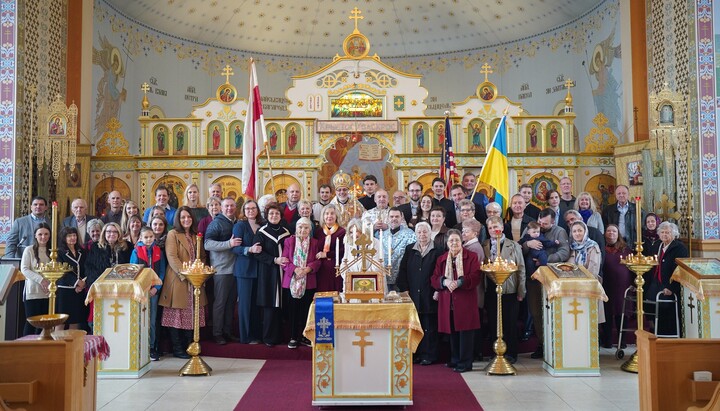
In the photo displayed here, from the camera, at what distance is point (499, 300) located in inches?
281

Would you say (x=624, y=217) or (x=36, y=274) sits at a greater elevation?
(x=624, y=217)

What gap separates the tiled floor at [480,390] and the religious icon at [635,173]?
578cm

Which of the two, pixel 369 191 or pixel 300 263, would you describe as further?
pixel 369 191

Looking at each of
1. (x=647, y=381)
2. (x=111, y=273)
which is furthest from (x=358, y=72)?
(x=647, y=381)

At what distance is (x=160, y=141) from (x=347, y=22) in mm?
8172

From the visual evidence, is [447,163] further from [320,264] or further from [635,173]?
[320,264]

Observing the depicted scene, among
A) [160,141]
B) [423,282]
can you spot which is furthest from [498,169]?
[160,141]

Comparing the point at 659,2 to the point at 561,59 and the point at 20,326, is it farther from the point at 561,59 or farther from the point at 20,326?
the point at 20,326

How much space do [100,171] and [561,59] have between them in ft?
40.2

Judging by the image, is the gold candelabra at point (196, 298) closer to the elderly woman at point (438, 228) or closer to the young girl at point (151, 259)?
the young girl at point (151, 259)

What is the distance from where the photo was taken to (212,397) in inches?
243

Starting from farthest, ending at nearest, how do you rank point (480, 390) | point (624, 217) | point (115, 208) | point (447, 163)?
point (447, 163) → point (624, 217) → point (115, 208) → point (480, 390)

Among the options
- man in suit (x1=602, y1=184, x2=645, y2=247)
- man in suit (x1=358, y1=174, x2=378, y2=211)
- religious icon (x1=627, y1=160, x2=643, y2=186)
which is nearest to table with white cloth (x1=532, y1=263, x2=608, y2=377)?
man in suit (x1=358, y1=174, x2=378, y2=211)

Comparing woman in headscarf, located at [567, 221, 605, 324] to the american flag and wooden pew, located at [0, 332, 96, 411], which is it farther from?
wooden pew, located at [0, 332, 96, 411]
